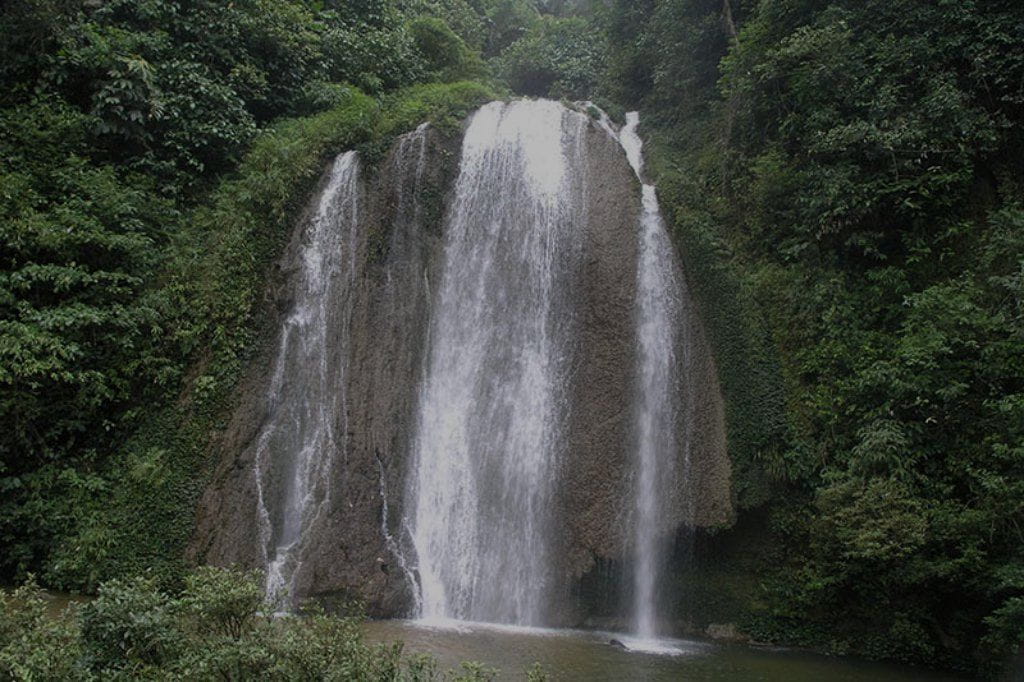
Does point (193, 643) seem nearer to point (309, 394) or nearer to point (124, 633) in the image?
point (124, 633)

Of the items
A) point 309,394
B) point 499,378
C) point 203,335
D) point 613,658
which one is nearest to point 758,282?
point 499,378

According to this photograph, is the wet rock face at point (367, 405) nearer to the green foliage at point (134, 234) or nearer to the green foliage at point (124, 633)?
the green foliage at point (134, 234)

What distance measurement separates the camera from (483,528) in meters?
11.5

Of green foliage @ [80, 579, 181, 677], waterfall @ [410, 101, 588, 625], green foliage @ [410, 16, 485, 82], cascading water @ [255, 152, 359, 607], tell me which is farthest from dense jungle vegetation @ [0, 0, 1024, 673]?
green foliage @ [80, 579, 181, 677]

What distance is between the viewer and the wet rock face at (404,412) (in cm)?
1076

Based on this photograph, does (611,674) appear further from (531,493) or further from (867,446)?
(867,446)

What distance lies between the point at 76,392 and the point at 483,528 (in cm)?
691

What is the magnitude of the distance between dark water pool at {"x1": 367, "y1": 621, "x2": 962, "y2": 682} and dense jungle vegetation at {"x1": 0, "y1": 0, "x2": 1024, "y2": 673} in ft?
3.60

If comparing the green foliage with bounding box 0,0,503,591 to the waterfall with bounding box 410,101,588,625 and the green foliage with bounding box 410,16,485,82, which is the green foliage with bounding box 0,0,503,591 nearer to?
the waterfall with bounding box 410,101,588,625

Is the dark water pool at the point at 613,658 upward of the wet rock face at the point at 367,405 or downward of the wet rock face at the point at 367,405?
downward

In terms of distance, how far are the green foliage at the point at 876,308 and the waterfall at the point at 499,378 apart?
273cm

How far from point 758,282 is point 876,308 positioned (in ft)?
6.96

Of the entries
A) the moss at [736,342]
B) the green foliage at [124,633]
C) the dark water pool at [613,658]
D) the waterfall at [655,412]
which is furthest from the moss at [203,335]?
the moss at [736,342]

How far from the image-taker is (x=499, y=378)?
12766 mm
